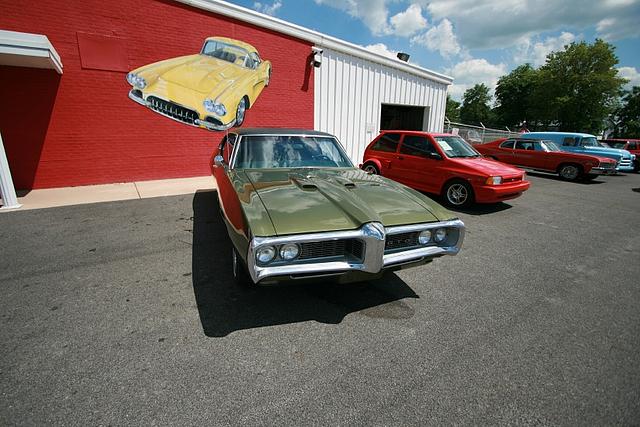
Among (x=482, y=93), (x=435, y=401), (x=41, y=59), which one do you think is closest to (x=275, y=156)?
(x=435, y=401)

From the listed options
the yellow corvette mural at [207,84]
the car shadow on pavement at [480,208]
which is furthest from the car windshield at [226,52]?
the car shadow on pavement at [480,208]

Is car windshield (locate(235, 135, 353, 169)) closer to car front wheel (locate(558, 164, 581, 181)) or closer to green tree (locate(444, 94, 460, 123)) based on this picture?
car front wheel (locate(558, 164, 581, 181))

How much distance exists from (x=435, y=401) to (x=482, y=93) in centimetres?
9299

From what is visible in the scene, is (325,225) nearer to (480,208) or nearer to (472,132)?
(480,208)

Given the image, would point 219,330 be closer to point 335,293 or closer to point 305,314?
point 305,314

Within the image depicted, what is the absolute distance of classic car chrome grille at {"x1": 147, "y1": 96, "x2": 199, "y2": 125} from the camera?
7.66 metres

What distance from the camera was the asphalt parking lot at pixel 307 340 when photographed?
1.79 m

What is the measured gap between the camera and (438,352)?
7.48 feet

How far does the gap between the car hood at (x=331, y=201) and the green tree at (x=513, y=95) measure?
65.8 metres

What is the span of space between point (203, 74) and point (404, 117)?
10777 mm

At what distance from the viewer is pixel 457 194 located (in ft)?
20.8

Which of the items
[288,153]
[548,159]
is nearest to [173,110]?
[288,153]

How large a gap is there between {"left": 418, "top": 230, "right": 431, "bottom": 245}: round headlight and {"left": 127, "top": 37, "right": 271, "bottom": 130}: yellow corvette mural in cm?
715

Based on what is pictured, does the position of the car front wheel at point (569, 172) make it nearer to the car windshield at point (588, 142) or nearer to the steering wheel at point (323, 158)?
the car windshield at point (588, 142)
